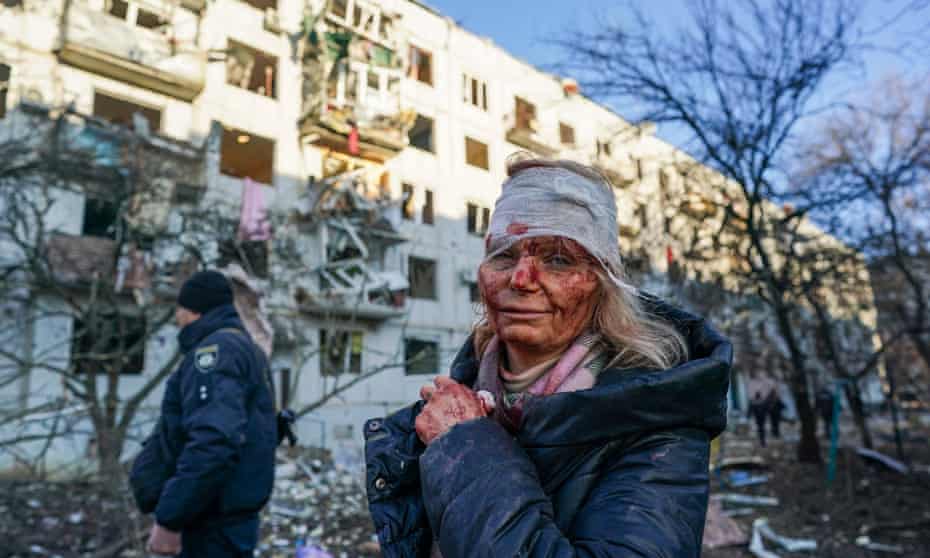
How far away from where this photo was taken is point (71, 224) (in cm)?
1288

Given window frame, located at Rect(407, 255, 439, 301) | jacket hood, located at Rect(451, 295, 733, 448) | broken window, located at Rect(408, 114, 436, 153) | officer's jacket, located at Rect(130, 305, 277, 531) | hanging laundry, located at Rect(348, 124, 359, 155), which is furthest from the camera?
broken window, located at Rect(408, 114, 436, 153)

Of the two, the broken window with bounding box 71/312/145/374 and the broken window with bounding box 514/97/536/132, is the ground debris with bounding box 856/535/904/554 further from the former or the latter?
the broken window with bounding box 514/97/536/132

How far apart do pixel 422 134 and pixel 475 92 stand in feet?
10.2

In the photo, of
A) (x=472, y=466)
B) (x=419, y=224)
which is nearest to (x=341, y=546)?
(x=472, y=466)

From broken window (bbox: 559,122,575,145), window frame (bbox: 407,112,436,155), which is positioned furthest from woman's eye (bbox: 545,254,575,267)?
broken window (bbox: 559,122,575,145)

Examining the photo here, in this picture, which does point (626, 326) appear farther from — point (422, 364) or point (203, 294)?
point (422, 364)

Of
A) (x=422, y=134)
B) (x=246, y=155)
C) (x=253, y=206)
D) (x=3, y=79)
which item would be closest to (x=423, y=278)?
(x=422, y=134)

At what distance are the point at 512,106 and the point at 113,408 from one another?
20.1 metres

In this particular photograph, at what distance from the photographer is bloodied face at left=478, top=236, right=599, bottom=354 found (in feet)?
4.39

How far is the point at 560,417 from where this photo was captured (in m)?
1.11

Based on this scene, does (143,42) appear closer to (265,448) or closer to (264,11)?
(264,11)

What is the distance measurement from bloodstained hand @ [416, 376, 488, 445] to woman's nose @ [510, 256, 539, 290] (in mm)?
294

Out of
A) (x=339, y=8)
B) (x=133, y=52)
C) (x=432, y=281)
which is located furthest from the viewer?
(x=432, y=281)

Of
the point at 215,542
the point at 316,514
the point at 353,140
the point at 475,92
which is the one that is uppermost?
the point at 475,92
